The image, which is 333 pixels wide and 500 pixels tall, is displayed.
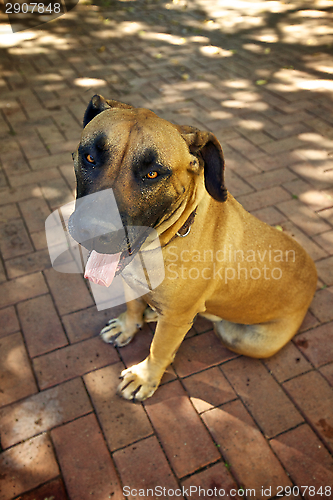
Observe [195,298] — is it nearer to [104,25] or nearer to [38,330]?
[38,330]

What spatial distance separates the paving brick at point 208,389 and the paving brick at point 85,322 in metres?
0.80

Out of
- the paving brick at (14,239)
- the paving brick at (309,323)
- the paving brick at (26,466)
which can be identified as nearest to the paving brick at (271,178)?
the paving brick at (309,323)

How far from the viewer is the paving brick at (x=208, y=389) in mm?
2438

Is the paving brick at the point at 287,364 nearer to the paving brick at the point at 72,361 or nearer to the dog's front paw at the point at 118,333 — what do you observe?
the dog's front paw at the point at 118,333

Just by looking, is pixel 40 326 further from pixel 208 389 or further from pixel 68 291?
pixel 208 389

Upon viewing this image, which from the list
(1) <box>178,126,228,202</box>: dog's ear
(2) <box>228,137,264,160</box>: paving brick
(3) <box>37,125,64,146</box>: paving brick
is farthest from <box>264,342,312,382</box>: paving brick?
(3) <box>37,125,64,146</box>: paving brick

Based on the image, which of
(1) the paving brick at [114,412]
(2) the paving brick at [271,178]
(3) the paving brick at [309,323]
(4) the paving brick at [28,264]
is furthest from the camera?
(2) the paving brick at [271,178]

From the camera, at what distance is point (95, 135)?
150cm

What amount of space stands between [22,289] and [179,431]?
5.56 feet

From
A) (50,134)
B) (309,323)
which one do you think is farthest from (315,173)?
(50,134)

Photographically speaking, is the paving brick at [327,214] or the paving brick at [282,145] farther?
the paving brick at [282,145]

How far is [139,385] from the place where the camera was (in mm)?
2424

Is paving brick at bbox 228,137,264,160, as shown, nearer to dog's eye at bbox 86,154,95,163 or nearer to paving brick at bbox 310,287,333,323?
paving brick at bbox 310,287,333,323

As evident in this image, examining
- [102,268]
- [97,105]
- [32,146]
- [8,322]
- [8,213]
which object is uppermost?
[97,105]
